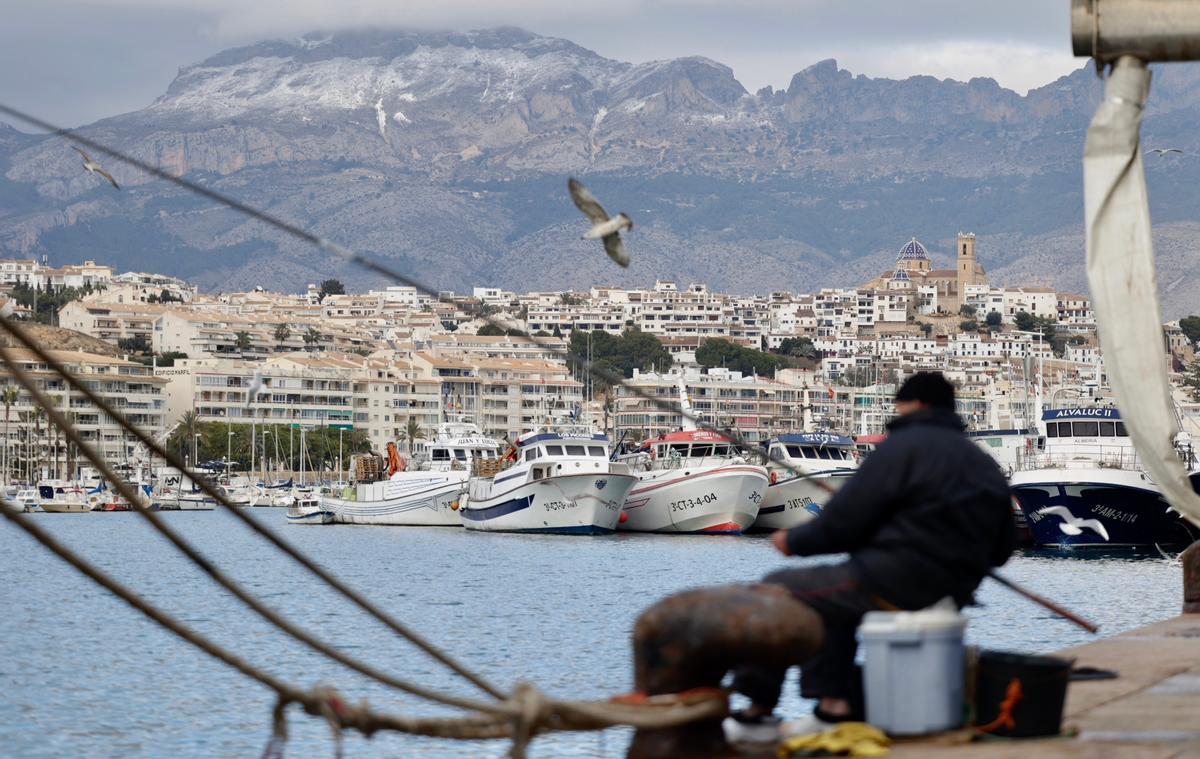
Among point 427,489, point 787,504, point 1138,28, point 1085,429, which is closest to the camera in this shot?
point 1138,28

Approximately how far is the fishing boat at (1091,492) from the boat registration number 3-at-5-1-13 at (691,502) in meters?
15.5

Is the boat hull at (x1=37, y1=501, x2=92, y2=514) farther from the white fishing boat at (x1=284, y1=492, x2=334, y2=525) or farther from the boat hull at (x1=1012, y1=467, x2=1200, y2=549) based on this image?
the boat hull at (x1=1012, y1=467, x2=1200, y2=549)

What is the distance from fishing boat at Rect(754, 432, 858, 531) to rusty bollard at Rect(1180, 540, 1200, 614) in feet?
149

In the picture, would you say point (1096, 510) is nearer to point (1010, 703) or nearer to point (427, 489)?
point (427, 489)

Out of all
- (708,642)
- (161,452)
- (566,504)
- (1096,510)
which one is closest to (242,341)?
(566,504)

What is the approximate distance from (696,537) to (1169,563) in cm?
2154

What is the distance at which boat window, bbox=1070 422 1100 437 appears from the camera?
152 ft

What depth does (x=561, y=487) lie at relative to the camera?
59438 millimetres

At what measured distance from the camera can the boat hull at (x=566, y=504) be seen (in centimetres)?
5928

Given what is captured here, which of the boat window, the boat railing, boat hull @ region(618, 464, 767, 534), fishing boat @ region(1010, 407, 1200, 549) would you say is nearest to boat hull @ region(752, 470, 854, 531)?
boat hull @ region(618, 464, 767, 534)

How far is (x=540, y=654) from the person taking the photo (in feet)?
78.0

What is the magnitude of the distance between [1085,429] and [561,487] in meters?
17.9

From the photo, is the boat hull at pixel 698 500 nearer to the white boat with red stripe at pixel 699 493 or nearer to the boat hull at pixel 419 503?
the white boat with red stripe at pixel 699 493

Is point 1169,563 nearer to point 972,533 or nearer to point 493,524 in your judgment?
point 493,524
